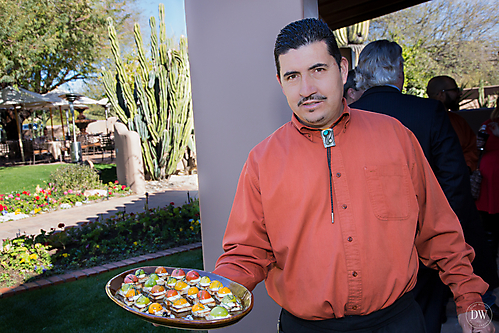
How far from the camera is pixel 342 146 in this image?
1.35 m

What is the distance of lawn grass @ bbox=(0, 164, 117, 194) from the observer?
10.3m

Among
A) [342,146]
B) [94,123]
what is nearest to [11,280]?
[342,146]

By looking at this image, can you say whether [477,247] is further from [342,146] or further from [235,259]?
[235,259]

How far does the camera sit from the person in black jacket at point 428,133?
2025mm

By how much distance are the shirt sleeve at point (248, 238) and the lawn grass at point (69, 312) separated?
2607mm

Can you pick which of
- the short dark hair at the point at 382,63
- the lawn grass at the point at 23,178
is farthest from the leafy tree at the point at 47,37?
the short dark hair at the point at 382,63

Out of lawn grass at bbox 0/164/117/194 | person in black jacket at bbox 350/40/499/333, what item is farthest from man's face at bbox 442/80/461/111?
lawn grass at bbox 0/164/117/194

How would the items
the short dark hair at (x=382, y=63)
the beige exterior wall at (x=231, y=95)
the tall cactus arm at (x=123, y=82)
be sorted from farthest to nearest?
1. the tall cactus arm at (x=123, y=82)
2. the beige exterior wall at (x=231, y=95)
3. the short dark hair at (x=382, y=63)

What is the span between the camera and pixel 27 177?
39.2ft

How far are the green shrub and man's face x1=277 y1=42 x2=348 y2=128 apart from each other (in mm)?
9008

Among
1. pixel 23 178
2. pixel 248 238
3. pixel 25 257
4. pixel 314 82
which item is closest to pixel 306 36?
pixel 314 82

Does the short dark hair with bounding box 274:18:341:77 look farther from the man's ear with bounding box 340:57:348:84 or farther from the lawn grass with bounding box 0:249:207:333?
the lawn grass with bounding box 0:249:207:333

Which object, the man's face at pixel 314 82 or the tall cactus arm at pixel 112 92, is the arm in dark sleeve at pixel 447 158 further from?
the tall cactus arm at pixel 112 92

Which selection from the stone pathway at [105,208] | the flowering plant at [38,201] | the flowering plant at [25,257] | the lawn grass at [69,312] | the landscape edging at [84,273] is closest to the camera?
the lawn grass at [69,312]
